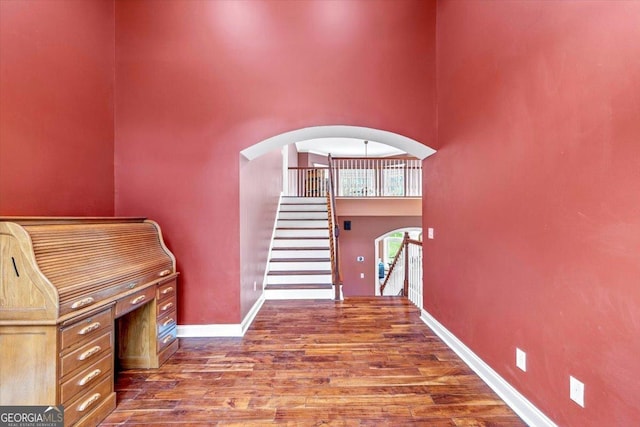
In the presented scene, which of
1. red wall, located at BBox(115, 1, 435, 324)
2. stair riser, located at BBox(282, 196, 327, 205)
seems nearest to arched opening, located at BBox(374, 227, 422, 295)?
stair riser, located at BBox(282, 196, 327, 205)

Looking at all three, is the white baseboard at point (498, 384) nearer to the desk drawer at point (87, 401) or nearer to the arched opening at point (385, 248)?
the desk drawer at point (87, 401)

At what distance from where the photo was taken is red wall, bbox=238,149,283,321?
339 cm

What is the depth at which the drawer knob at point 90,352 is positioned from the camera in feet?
5.78

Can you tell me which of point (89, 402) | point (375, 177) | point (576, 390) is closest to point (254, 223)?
point (89, 402)

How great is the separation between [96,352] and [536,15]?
3455mm

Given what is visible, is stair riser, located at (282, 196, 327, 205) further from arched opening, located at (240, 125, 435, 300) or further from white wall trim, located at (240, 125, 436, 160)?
white wall trim, located at (240, 125, 436, 160)

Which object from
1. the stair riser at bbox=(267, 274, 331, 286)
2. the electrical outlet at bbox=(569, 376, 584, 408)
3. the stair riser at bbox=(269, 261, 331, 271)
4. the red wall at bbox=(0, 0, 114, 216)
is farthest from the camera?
the stair riser at bbox=(269, 261, 331, 271)

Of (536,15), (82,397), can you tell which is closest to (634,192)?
(536,15)

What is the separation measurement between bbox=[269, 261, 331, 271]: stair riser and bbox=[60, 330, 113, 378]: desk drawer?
10.4ft

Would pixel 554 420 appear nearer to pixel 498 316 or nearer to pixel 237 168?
pixel 498 316

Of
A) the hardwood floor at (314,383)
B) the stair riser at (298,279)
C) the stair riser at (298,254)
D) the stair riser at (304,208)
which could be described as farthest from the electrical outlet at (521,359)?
the stair riser at (304,208)

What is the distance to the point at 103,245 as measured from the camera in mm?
2129

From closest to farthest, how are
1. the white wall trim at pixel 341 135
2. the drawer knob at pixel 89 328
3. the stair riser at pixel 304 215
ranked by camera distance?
the drawer knob at pixel 89 328
the white wall trim at pixel 341 135
the stair riser at pixel 304 215

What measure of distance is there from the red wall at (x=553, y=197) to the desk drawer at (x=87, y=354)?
275 cm
